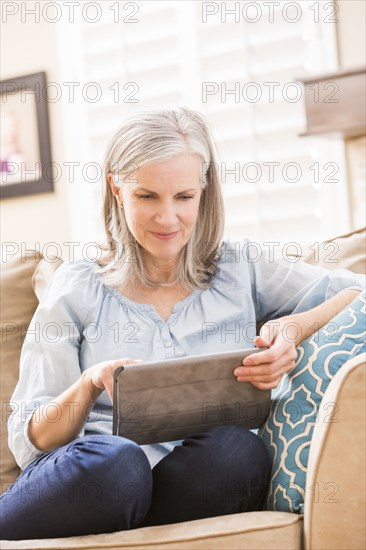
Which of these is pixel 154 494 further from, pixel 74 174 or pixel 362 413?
pixel 74 174

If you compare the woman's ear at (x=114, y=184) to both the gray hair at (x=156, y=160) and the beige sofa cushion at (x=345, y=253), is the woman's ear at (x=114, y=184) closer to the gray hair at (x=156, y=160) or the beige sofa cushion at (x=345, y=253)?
the gray hair at (x=156, y=160)

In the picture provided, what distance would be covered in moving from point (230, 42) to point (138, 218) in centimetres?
182

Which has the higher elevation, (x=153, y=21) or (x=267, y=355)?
(x=153, y=21)

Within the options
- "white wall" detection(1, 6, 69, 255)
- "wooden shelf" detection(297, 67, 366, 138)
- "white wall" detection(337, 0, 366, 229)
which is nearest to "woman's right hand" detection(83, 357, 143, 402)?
"wooden shelf" detection(297, 67, 366, 138)

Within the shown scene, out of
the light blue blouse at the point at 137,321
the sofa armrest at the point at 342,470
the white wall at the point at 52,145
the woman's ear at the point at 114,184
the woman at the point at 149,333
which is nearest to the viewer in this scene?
the sofa armrest at the point at 342,470

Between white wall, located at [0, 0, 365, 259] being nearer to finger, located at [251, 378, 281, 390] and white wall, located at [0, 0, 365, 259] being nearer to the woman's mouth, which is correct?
the woman's mouth

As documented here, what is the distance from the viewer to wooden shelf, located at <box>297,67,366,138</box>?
256 cm

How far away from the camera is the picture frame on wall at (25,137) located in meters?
3.53

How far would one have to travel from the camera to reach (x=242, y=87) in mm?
3133

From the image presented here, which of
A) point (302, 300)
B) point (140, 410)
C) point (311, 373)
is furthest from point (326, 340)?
point (140, 410)

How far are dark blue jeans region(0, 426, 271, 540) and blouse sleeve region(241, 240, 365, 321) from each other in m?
0.36

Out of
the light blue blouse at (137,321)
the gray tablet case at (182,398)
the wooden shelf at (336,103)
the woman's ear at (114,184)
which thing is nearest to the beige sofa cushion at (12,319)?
the light blue blouse at (137,321)

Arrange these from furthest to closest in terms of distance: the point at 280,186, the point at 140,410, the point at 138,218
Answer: the point at 280,186, the point at 138,218, the point at 140,410

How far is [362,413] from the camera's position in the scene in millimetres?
1145
